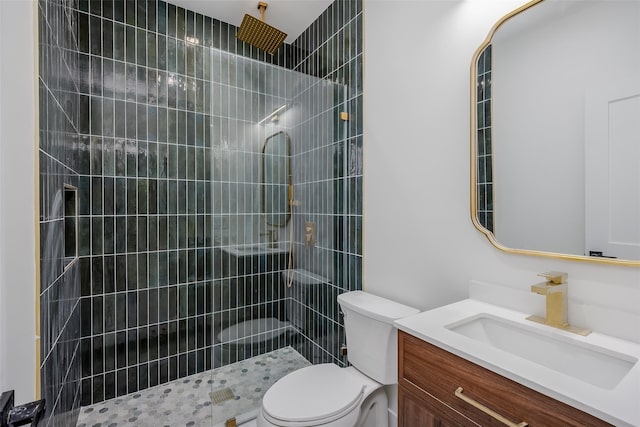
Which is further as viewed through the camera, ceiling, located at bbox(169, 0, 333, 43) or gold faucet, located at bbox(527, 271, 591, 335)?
ceiling, located at bbox(169, 0, 333, 43)

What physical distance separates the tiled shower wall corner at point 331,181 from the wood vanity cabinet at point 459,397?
0.93 meters

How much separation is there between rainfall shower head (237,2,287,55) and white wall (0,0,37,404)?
153 centimetres

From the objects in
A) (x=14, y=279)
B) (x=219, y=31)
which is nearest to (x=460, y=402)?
(x=14, y=279)

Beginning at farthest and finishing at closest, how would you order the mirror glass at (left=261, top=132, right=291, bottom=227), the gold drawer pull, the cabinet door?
1. the mirror glass at (left=261, top=132, right=291, bottom=227)
2. the cabinet door
3. the gold drawer pull

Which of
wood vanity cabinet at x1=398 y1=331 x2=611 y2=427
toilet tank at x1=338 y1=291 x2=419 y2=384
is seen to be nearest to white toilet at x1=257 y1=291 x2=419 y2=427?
toilet tank at x1=338 y1=291 x2=419 y2=384

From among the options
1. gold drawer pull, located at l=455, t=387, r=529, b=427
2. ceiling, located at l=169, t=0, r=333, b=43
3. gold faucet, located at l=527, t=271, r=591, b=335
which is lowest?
gold drawer pull, located at l=455, t=387, r=529, b=427

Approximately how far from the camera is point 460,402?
34.7 inches

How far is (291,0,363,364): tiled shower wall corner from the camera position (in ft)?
6.55

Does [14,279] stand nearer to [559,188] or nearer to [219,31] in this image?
[559,188]

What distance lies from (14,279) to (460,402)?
1.31 m

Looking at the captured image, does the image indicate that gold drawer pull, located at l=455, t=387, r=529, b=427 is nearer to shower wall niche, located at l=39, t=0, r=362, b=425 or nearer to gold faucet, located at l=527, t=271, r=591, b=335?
gold faucet, located at l=527, t=271, r=591, b=335

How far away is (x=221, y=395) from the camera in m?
1.78

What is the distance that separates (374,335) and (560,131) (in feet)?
3.79

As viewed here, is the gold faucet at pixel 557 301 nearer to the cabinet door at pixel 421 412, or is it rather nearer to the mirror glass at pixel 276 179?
the cabinet door at pixel 421 412
